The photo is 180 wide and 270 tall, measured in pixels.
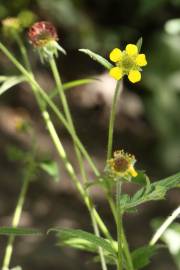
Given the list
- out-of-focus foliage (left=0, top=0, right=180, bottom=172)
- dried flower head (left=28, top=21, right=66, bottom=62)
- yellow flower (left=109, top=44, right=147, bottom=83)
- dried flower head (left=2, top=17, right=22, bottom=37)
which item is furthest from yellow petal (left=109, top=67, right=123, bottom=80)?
out-of-focus foliage (left=0, top=0, right=180, bottom=172)

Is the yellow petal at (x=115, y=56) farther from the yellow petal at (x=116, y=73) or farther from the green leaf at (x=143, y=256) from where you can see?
the green leaf at (x=143, y=256)

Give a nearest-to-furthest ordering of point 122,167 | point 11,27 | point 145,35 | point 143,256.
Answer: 1. point 122,167
2. point 143,256
3. point 11,27
4. point 145,35

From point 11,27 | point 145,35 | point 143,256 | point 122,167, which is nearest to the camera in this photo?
point 122,167

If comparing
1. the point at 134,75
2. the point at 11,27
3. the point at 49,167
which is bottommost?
the point at 134,75

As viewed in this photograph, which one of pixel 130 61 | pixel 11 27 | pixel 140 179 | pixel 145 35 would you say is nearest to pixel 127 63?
pixel 130 61

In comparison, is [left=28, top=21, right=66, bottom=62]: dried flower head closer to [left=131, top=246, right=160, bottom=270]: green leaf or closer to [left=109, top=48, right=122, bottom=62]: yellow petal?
[left=109, top=48, right=122, bottom=62]: yellow petal

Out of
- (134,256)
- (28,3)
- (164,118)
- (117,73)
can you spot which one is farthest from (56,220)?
(117,73)

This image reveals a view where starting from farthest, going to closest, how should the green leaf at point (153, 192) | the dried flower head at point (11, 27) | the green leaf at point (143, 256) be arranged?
the dried flower head at point (11, 27), the green leaf at point (143, 256), the green leaf at point (153, 192)

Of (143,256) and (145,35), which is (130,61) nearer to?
(143,256)

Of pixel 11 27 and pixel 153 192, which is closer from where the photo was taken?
pixel 153 192

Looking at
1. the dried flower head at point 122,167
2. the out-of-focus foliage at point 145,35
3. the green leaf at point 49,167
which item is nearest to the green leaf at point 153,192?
the dried flower head at point 122,167
